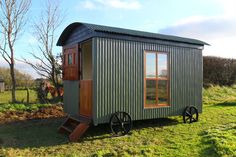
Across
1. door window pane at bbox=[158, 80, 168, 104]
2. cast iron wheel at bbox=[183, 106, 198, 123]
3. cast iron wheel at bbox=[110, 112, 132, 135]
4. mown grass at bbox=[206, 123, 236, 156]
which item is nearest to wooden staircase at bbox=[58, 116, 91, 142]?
cast iron wheel at bbox=[110, 112, 132, 135]

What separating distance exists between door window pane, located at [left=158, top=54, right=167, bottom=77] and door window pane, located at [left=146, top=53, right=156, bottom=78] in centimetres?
21

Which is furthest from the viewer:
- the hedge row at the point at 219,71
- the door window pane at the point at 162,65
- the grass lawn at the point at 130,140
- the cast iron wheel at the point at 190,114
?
the hedge row at the point at 219,71

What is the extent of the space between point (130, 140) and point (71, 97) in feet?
9.42

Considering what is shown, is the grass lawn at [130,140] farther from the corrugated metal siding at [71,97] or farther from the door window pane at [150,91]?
the door window pane at [150,91]

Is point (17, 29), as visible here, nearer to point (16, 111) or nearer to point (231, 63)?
point (16, 111)

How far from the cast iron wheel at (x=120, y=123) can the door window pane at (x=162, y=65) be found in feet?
6.15

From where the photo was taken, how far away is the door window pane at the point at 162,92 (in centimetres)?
755

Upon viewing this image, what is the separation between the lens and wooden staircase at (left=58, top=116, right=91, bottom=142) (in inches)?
235

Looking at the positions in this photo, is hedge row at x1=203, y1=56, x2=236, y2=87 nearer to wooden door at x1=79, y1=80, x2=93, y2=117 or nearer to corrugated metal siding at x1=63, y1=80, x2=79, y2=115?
corrugated metal siding at x1=63, y1=80, x2=79, y2=115

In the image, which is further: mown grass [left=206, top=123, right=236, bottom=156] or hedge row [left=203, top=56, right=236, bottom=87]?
hedge row [left=203, top=56, right=236, bottom=87]

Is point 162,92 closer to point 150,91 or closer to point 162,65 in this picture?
point 150,91

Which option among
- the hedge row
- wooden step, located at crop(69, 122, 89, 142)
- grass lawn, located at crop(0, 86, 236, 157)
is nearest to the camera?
grass lawn, located at crop(0, 86, 236, 157)

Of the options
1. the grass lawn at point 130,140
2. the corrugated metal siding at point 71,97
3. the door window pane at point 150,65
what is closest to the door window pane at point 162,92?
the door window pane at point 150,65

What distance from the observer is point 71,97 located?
25.9 feet
